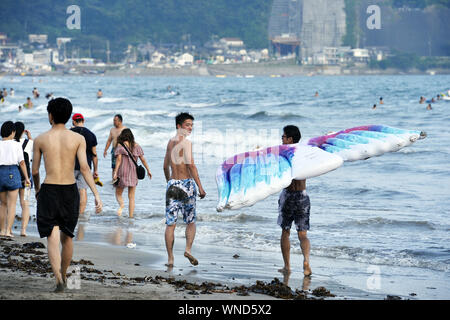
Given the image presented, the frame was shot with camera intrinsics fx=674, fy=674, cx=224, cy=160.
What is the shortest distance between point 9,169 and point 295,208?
3120 mm

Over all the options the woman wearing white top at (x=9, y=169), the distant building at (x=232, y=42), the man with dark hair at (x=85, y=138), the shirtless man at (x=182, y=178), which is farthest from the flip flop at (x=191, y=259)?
the distant building at (x=232, y=42)

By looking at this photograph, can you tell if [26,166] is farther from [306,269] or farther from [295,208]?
[306,269]

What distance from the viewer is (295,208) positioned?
249 inches

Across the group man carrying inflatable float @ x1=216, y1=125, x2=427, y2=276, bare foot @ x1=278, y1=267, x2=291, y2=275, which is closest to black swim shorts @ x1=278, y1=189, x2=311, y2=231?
Result: man carrying inflatable float @ x1=216, y1=125, x2=427, y2=276

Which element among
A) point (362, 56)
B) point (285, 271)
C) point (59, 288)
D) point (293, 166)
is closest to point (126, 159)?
point (285, 271)

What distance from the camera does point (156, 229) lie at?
30.0 feet

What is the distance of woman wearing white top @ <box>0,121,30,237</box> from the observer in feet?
23.4

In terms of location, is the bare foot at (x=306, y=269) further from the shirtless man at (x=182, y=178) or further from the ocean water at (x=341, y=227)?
the shirtless man at (x=182, y=178)

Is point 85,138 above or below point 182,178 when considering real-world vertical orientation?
above

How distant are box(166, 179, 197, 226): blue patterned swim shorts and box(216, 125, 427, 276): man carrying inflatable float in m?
0.50

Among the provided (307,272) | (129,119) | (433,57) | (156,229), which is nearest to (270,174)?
(307,272)

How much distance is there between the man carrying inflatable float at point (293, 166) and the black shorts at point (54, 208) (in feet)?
4.64

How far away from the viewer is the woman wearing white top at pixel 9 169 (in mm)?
7129

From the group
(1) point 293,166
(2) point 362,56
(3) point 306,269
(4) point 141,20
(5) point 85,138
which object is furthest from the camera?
(4) point 141,20
